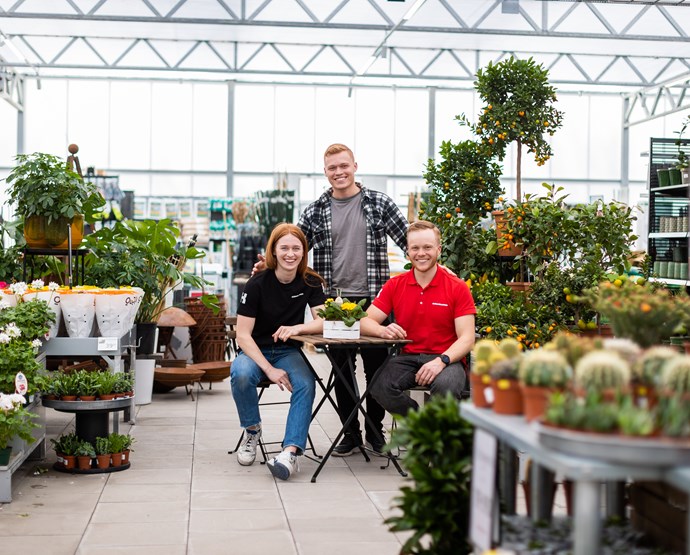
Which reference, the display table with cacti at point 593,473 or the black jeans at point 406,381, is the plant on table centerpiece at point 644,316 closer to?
the display table with cacti at point 593,473

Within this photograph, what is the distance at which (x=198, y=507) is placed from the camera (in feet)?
13.3

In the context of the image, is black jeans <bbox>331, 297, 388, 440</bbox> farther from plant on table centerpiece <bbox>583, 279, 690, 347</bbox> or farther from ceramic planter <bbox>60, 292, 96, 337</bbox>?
plant on table centerpiece <bbox>583, 279, 690, 347</bbox>

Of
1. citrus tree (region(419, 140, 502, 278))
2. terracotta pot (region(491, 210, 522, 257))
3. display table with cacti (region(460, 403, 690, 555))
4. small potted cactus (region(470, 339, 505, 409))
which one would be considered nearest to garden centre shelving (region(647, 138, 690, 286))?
citrus tree (region(419, 140, 502, 278))

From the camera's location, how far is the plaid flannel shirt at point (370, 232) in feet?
17.1

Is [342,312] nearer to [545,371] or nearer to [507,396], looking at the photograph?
[507,396]

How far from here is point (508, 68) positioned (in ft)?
19.7

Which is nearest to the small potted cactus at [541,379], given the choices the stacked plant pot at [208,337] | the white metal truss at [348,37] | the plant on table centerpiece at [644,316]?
the plant on table centerpiece at [644,316]

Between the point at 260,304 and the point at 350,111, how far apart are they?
15038mm

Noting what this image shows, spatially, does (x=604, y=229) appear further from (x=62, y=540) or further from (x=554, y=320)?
(x=62, y=540)

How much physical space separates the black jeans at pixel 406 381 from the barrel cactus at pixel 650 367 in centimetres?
248

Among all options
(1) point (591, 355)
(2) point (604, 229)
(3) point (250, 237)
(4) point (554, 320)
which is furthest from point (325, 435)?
(3) point (250, 237)

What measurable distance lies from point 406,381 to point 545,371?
2.60 m

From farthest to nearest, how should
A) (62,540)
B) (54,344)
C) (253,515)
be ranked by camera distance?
(54,344) < (253,515) < (62,540)

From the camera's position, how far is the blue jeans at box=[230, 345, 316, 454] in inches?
183
